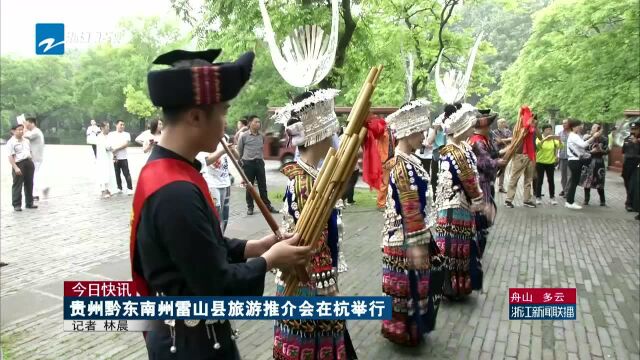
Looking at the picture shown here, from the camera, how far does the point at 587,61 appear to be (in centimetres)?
1652

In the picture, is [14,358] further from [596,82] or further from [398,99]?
[596,82]

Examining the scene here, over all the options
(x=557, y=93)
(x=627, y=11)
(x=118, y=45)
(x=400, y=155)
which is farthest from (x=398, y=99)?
(x=118, y=45)

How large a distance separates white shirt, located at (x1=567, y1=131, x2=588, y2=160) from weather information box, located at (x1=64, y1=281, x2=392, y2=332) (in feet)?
36.5

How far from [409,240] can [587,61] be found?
16.0 metres

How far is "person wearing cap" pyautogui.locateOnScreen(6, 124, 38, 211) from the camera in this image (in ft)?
32.9

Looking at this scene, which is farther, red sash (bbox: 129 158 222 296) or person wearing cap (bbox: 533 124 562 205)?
person wearing cap (bbox: 533 124 562 205)

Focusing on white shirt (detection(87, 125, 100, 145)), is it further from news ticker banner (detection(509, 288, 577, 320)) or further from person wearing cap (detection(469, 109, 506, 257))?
news ticker banner (detection(509, 288, 577, 320))

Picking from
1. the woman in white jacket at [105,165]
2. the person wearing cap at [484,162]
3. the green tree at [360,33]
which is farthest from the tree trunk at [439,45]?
the woman in white jacket at [105,165]

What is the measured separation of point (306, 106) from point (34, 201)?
10.8 m

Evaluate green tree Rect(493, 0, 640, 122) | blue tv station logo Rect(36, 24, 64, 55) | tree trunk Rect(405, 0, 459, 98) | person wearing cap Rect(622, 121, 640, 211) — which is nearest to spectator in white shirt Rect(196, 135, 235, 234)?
blue tv station logo Rect(36, 24, 64, 55)

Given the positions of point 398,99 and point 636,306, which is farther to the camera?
point 398,99

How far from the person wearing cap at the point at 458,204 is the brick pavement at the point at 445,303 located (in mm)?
435

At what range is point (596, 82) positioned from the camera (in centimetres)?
1664

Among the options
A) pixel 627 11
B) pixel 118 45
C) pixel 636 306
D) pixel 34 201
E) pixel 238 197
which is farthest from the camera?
pixel 118 45
